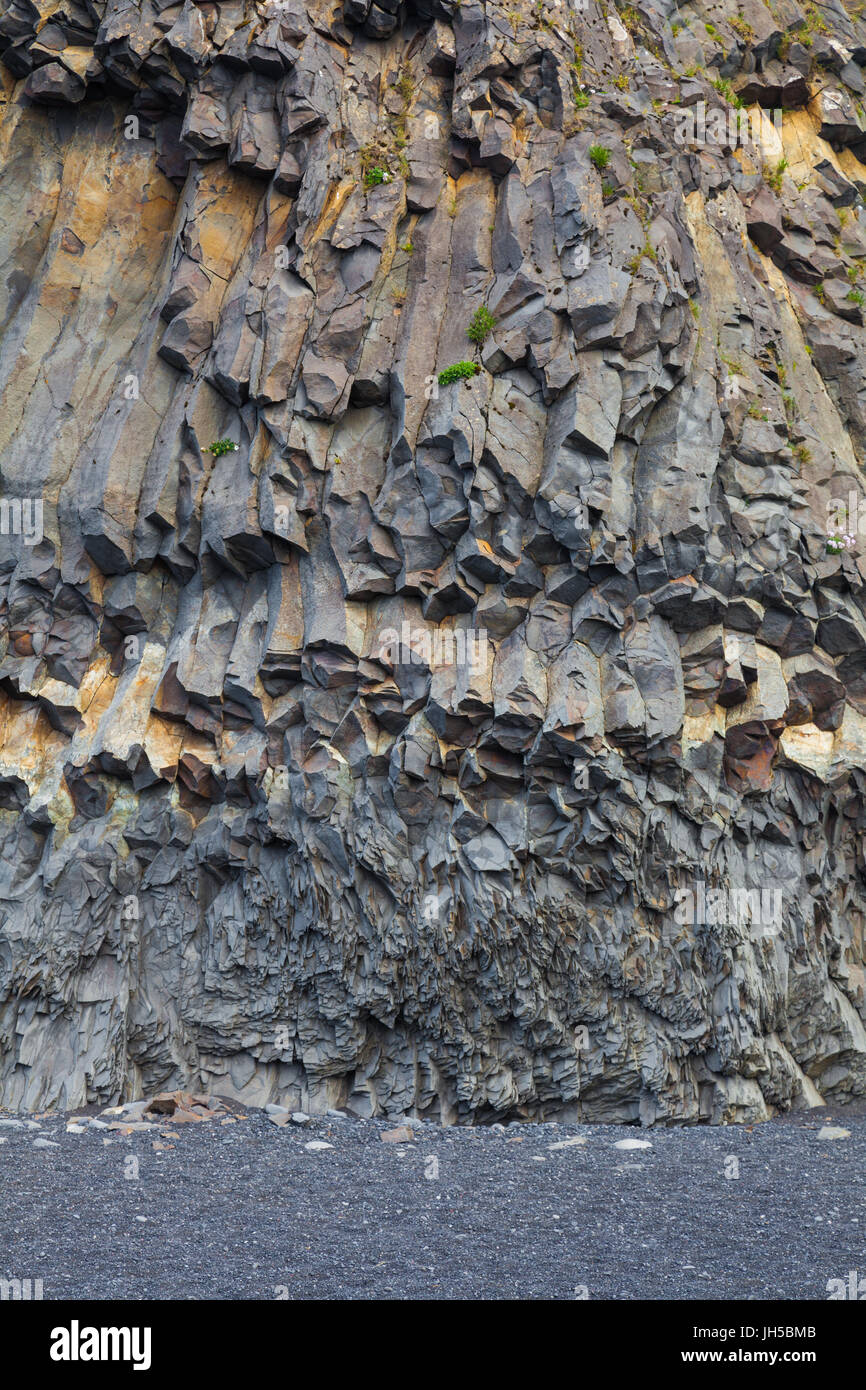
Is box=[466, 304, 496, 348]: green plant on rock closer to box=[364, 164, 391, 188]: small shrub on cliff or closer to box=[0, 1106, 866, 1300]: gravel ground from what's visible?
box=[364, 164, 391, 188]: small shrub on cliff

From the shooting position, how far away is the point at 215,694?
17.1 meters

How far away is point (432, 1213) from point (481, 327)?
12609 millimetres

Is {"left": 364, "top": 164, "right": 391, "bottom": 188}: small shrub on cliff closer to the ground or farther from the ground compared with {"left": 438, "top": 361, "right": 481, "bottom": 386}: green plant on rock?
farther from the ground

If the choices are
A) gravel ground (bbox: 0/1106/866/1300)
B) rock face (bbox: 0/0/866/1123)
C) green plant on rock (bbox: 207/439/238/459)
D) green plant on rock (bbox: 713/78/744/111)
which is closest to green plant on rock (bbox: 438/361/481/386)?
rock face (bbox: 0/0/866/1123)

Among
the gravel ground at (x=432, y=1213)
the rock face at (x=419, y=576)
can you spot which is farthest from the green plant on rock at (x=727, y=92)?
the gravel ground at (x=432, y=1213)

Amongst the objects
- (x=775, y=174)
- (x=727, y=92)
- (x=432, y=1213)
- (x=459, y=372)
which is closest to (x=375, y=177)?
(x=459, y=372)

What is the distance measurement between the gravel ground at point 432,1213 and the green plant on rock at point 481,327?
37.5 feet

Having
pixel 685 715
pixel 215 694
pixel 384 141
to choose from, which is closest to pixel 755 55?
pixel 384 141

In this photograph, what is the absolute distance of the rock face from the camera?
52.4 feet

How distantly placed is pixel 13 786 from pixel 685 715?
33.1 feet

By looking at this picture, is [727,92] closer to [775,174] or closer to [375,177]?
[775,174]

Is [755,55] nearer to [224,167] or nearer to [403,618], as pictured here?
[224,167]

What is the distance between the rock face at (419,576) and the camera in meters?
16.0

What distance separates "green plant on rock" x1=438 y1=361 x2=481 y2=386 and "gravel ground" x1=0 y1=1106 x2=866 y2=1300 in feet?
35.1
